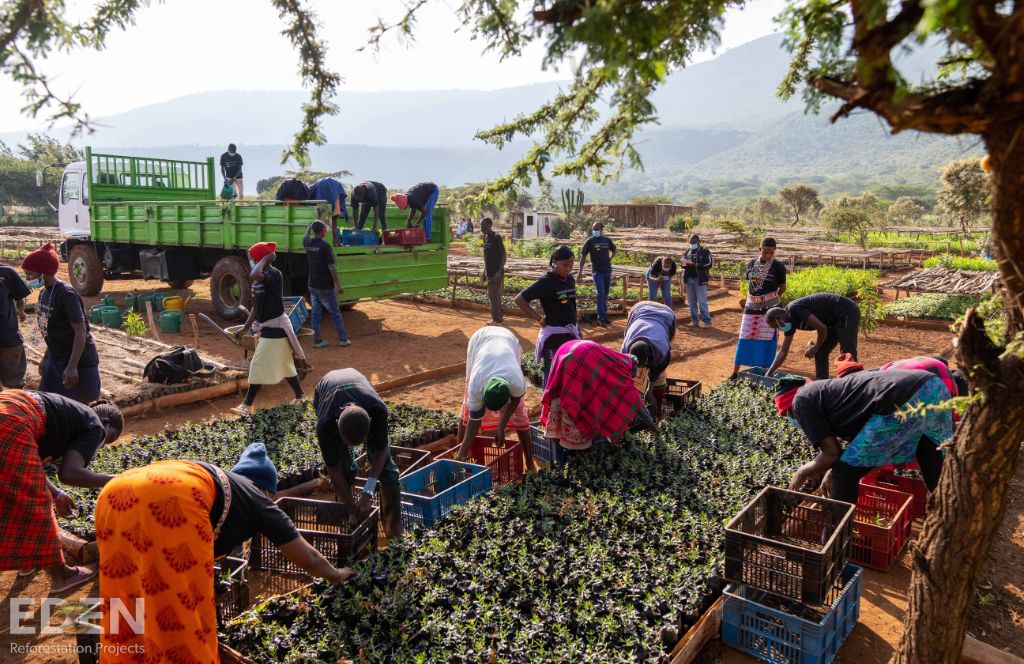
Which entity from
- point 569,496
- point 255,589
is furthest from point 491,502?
point 255,589

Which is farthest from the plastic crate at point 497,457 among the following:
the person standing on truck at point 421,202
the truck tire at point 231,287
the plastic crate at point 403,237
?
the person standing on truck at point 421,202

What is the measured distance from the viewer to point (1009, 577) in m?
4.25

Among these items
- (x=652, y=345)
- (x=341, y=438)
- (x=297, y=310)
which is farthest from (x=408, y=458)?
(x=297, y=310)

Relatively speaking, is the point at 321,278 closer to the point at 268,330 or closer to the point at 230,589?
the point at 268,330

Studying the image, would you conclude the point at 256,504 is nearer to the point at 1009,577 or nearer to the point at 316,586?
the point at 316,586

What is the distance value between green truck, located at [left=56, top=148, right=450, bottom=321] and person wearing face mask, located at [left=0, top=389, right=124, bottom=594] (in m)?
6.87

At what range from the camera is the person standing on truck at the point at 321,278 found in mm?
9812

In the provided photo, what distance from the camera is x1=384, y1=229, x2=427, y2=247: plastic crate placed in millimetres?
11680

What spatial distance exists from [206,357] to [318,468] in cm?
512

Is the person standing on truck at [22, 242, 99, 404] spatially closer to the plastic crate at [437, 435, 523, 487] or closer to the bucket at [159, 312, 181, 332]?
the plastic crate at [437, 435, 523, 487]

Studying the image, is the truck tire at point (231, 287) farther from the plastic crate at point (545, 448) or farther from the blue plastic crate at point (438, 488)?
the blue plastic crate at point (438, 488)

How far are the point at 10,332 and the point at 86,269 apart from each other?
9558 millimetres

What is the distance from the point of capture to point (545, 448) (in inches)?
225

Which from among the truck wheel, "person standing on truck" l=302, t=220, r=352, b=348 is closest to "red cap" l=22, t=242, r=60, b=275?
"person standing on truck" l=302, t=220, r=352, b=348
